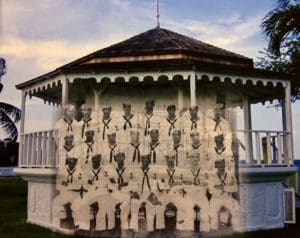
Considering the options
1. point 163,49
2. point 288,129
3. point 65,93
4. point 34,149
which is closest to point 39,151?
point 34,149

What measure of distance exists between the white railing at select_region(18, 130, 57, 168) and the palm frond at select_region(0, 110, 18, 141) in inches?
561

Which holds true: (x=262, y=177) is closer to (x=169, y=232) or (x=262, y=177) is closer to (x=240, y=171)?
(x=240, y=171)

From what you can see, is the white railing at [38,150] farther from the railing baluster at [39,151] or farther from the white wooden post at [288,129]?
the white wooden post at [288,129]

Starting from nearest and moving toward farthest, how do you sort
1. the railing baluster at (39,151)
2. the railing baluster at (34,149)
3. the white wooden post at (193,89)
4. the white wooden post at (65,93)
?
the white wooden post at (193,89) < the white wooden post at (65,93) < the railing baluster at (39,151) < the railing baluster at (34,149)

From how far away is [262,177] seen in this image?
48.2 feet

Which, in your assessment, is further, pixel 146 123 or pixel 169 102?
pixel 169 102

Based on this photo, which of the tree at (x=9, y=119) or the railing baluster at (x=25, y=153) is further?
the tree at (x=9, y=119)

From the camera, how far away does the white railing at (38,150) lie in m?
14.5

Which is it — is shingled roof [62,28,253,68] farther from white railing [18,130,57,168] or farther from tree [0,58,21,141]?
tree [0,58,21,141]

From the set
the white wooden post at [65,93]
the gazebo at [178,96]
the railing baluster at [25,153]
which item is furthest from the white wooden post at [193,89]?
the railing baluster at [25,153]

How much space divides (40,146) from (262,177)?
7701 millimetres

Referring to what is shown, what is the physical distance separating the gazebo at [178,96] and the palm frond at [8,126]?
542 inches

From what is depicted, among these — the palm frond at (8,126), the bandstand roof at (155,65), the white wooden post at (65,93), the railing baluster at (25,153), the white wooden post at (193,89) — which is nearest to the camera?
the white wooden post at (193,89)

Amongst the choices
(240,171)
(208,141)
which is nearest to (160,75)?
(208,141)
